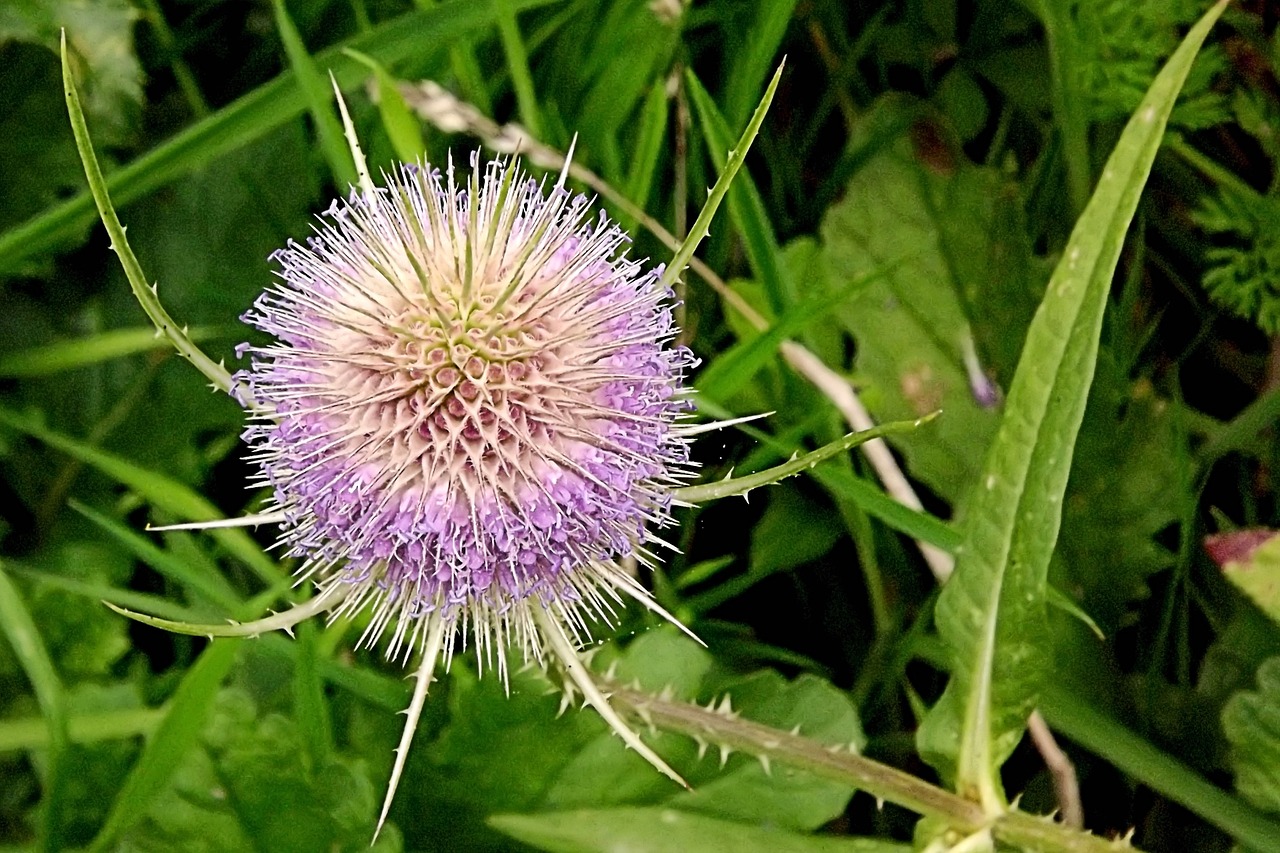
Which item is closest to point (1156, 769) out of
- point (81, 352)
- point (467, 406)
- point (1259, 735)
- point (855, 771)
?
point (1259, 735)

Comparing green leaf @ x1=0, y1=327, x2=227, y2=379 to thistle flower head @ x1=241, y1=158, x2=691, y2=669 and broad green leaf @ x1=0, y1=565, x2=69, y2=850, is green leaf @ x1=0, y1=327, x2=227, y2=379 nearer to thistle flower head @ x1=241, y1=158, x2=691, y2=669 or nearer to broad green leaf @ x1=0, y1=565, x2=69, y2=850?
broad green leaf @ x1=0, y1=565, x2=69, y2=850

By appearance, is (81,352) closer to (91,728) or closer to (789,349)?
(91,728)

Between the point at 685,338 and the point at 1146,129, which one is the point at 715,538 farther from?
the point at 1146,129

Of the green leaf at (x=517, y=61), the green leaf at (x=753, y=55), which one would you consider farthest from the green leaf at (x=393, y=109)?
the green leaf at (x=753, y=55)

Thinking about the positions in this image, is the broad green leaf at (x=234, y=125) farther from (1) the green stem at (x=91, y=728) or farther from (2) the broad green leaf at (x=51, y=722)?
(1) the green stem at (x=91, y=728)

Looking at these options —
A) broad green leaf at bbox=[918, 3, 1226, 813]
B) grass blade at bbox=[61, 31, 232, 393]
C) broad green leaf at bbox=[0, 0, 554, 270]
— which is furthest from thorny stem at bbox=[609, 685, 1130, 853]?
broad green leaf at bbox=[0, 0, 554, 270]

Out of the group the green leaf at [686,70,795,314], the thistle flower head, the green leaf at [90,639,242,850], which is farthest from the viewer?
the green leaf at [686,70,795,314]
